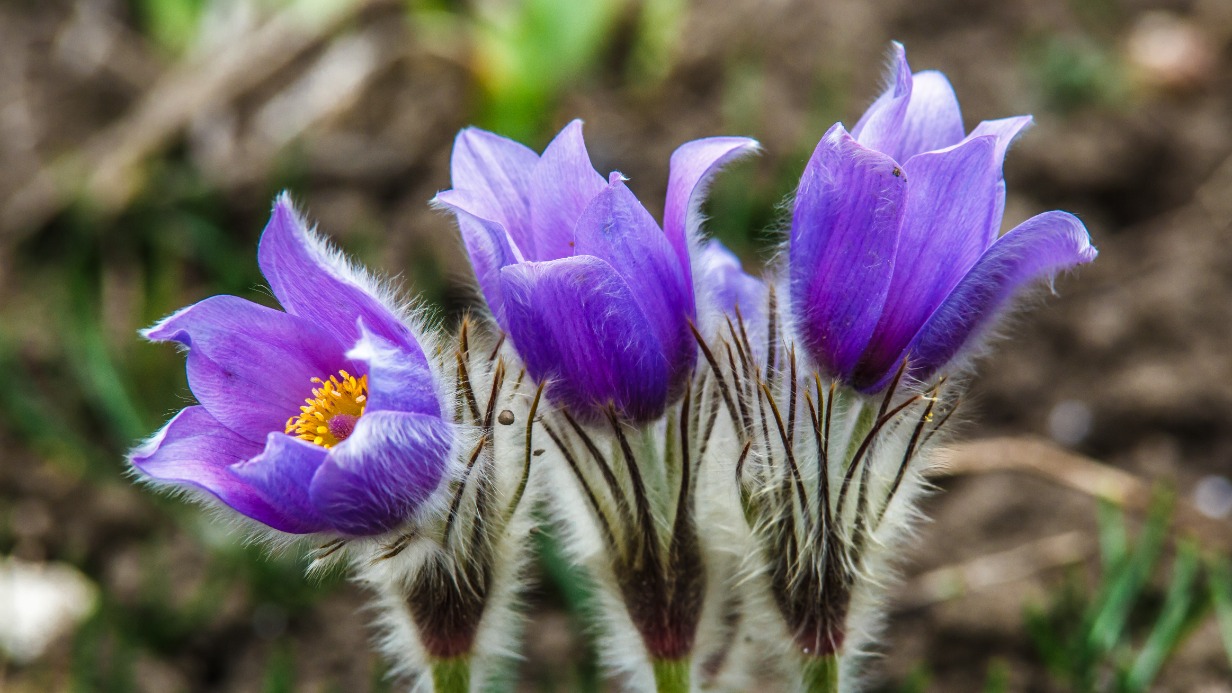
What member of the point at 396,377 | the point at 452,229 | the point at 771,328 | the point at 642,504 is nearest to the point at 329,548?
the point at 396,377

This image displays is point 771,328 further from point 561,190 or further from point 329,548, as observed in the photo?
point 329,548

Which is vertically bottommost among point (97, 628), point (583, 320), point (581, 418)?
point (97, 628)

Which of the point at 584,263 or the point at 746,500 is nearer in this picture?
the point at 584,263

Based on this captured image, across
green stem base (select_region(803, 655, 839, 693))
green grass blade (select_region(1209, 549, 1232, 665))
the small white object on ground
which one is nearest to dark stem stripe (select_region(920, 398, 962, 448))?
green stem base (select_region(803, 655, 839, 693))

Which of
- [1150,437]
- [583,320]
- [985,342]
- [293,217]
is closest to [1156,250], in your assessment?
[1150,437]

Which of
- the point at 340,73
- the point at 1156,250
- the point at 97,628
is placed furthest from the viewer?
the point at 340,73

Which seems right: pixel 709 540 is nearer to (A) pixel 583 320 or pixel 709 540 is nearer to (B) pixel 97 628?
(A) pixel 583 320

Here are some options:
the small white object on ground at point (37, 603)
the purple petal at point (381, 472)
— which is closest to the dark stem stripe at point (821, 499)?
the purple petal at point (381, 472)

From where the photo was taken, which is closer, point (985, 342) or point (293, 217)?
point (293, 217)
